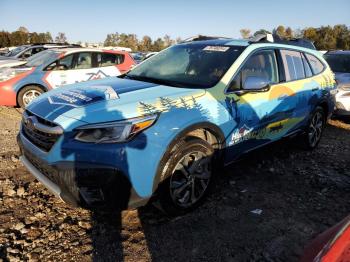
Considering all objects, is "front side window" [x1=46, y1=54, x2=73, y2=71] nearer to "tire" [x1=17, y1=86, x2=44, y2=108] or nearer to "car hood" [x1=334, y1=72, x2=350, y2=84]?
"tire" [x1=17, y1=86, x2=44, y2=108]

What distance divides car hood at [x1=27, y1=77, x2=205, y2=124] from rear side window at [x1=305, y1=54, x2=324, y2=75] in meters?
2.79

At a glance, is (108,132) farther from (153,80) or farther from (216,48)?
(216,48)

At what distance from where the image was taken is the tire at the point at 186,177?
3.23 meters

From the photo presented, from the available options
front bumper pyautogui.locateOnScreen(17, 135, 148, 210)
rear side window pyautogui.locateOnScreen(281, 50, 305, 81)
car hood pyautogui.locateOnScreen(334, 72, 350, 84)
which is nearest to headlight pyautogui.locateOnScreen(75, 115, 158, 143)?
front bumper pyautogui.locateOnScreen(17, 135, 148, 210)

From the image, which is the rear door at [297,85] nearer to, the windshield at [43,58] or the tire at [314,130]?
the tire at [314,130]

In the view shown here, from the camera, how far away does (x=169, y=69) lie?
4.38m

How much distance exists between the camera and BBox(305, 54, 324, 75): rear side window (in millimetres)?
5551

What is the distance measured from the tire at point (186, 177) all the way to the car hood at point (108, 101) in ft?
1.51

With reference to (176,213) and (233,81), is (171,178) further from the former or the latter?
(233,81)

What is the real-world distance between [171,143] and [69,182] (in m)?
0.92

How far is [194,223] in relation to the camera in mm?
3486

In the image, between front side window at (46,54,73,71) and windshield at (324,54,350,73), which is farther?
windshield at (324,54,350,73)

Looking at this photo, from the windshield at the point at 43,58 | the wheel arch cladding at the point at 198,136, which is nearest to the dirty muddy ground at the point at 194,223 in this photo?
the wheel arch cladding at the point at 198,136

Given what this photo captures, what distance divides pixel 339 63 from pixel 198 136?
723cm
